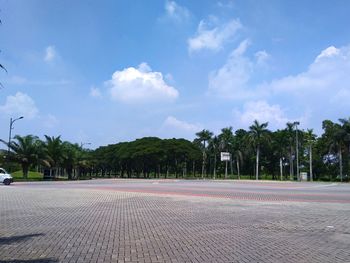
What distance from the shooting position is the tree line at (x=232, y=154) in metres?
80.1

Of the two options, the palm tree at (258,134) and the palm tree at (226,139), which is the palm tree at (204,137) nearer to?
the palm tree at (226,139)

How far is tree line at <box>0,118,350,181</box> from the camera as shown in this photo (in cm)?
8012

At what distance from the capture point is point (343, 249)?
8977 mm

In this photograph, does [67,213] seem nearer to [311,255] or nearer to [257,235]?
[257,235]

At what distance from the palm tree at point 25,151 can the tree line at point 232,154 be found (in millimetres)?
540

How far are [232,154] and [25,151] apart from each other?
177 ft

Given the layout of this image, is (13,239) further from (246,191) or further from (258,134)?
(258,134)

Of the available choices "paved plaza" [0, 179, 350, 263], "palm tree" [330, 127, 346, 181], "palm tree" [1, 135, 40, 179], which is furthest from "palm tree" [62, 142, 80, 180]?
"paved plaza" [0, 179, 350, 263]

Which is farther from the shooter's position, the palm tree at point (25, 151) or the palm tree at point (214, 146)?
the palm tree at point (214, 146)

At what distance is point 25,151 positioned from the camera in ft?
217

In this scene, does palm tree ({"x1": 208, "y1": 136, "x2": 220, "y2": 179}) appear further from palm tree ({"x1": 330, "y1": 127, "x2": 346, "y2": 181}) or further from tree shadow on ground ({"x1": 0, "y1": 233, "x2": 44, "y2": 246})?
tree shadow on ground ({"x1": 0, "y1": 233, "x2": 44, "y2": 246})

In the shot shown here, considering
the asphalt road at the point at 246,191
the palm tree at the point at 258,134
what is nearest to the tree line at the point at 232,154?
the palm tree at the point at 258,134

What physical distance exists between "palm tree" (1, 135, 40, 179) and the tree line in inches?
21.2

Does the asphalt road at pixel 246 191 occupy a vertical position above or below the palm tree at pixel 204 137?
below
